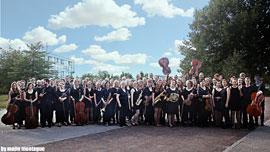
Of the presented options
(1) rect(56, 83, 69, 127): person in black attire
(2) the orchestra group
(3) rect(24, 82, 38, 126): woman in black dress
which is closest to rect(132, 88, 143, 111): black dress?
(2) the orchestra group

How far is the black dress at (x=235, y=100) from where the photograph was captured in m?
8.90

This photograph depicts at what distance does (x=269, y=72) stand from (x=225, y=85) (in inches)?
996

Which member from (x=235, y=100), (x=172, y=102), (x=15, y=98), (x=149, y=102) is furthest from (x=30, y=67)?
(x=235, y=100)

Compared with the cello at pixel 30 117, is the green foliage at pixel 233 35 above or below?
above

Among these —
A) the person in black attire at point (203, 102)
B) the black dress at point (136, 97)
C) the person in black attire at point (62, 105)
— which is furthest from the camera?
the black dress at point (136, 97)

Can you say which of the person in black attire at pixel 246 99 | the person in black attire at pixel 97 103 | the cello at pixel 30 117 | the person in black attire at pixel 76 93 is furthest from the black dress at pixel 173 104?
the cello at pixel 30 117

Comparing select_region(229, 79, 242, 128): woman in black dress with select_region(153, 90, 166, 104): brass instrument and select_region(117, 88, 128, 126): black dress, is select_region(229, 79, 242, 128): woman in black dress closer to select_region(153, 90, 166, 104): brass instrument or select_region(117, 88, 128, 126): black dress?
select_region(153, 90, 166, 104): brass instrument

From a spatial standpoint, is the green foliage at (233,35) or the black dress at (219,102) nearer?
the black dress at (219,102)

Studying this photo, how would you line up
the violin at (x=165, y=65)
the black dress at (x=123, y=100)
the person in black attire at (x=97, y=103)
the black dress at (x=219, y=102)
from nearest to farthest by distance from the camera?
1. the black dress at (x=219, y=102)
2. the black dress at (x=123, y=100)
3. the person in black attire at (x=97, y=103)
4. the violin at (x=165, y=65)

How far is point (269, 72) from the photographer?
30.0 metres

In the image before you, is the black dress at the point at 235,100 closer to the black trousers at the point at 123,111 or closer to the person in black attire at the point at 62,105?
the black trousers at the point at 123,111

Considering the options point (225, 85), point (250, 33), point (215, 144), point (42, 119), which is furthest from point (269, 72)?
point (42, 119)

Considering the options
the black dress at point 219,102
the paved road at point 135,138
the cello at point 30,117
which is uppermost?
the black dress at point 219,102

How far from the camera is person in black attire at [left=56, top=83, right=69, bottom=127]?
9578 mm
